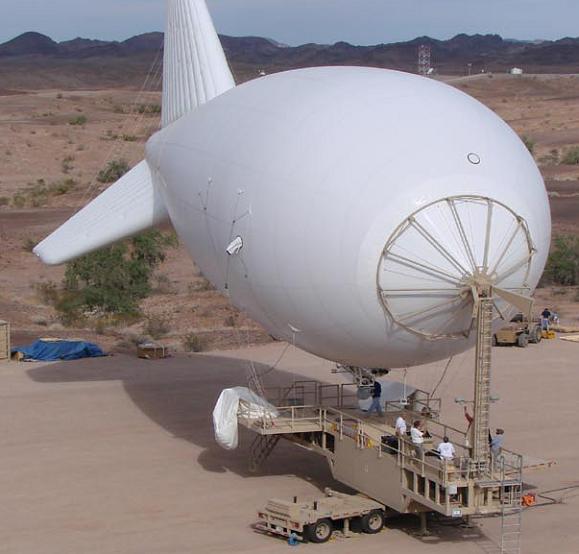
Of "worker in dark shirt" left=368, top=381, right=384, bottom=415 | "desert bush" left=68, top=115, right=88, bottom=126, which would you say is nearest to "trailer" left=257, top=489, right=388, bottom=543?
"worker in dark shirt" left=368, top=381, right=384, bottom=415

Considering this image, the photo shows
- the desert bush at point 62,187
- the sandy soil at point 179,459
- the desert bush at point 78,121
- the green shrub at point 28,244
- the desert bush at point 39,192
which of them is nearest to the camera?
the sandy soil at point 179,459

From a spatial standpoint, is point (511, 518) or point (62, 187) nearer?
point (511, 518)

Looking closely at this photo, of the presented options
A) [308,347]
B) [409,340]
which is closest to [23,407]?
[308,347]

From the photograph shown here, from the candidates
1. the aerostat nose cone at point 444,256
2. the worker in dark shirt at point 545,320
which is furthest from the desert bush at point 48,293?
the aerostat nose cone at point 444,256

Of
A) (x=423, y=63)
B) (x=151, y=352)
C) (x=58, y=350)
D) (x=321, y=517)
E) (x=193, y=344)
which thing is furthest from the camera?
(x=423, y=63)

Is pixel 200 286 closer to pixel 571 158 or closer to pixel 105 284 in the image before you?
pixel 105 284

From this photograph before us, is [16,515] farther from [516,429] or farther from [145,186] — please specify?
[516,429]

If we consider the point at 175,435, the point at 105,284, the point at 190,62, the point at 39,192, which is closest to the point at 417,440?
the point at 175,435

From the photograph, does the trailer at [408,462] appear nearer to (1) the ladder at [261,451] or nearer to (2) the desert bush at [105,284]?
(1) the ladder at [261,451]
